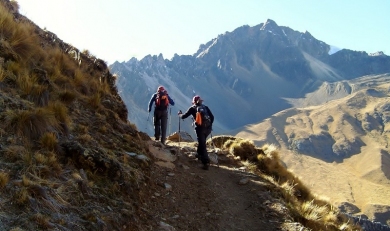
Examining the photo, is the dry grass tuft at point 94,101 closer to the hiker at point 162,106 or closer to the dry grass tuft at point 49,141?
the dry grass tuft at point 49,141

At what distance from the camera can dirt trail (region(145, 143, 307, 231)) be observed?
7.88 meters

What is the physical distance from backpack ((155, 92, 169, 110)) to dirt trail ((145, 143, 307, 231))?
11.0 feet

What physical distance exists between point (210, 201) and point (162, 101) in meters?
6.90

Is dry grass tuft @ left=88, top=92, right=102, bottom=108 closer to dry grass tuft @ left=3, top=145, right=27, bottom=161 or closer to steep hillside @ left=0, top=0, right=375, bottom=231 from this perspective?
steep hillside @ left=0, top=0, right=375, bottom=231

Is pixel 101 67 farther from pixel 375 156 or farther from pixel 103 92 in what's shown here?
pixel 375 156

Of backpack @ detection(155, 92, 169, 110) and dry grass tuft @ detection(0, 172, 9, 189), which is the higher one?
backpack @ detection(155, 92, 169, 110)

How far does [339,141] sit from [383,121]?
3328cm

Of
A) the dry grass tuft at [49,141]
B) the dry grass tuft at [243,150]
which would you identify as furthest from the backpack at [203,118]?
the dry grass tuft at [49,141]

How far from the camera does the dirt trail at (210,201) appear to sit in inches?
310

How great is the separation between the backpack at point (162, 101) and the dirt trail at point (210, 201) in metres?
3.36

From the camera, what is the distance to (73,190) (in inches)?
231

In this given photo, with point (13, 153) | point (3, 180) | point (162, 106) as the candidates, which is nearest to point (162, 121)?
point (162, 106)

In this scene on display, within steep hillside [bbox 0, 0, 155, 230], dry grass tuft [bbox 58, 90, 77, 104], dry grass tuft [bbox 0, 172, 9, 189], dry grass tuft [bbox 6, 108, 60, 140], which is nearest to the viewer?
dry grass tuft [bbox 0, 172, 9, 189]

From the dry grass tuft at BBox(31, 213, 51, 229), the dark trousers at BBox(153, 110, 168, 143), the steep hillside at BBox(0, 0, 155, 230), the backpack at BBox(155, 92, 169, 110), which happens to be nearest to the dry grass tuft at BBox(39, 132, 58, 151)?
the steep hillside at BBox(0, 0, 155, 230)
